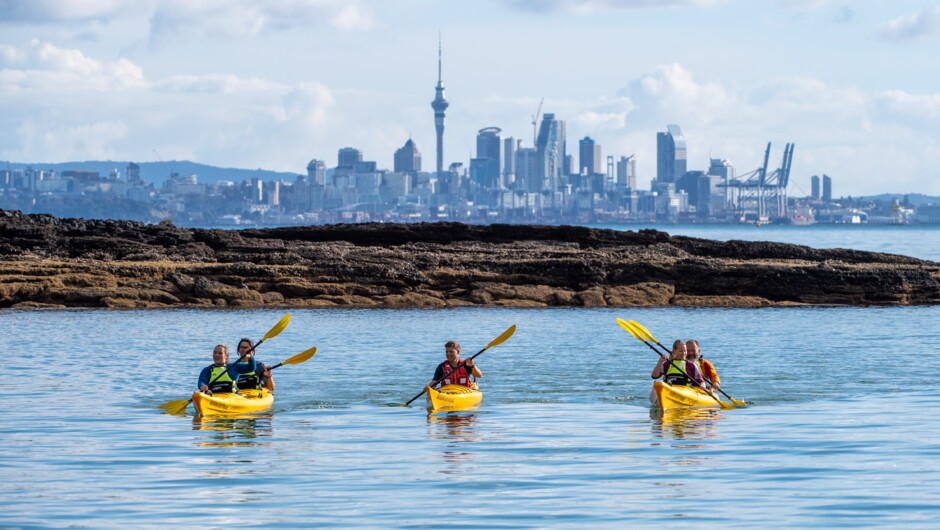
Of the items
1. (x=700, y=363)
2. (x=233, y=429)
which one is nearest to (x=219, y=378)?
(x=233, y=429)

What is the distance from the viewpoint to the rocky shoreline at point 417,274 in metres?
40.6

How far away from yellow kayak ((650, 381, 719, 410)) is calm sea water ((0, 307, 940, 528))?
1.11ft

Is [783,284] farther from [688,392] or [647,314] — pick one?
[688,392]

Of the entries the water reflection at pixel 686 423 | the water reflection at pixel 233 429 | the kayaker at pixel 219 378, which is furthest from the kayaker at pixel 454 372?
the kayaker at pixel 219 378

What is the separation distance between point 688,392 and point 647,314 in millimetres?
19684

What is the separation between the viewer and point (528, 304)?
4134 centimetres

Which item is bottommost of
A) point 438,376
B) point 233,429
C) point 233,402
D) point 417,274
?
point 233,429

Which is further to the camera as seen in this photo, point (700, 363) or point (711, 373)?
point (700, 363)

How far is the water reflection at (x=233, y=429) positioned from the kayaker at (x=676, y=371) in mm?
6577

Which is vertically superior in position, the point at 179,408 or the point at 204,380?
the point at 204,380

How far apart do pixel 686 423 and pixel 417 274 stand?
994 inches

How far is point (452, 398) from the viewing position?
1961 cm

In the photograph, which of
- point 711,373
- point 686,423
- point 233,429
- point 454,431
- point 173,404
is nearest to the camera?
point 454,431

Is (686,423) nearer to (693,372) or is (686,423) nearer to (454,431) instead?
(693,372)
